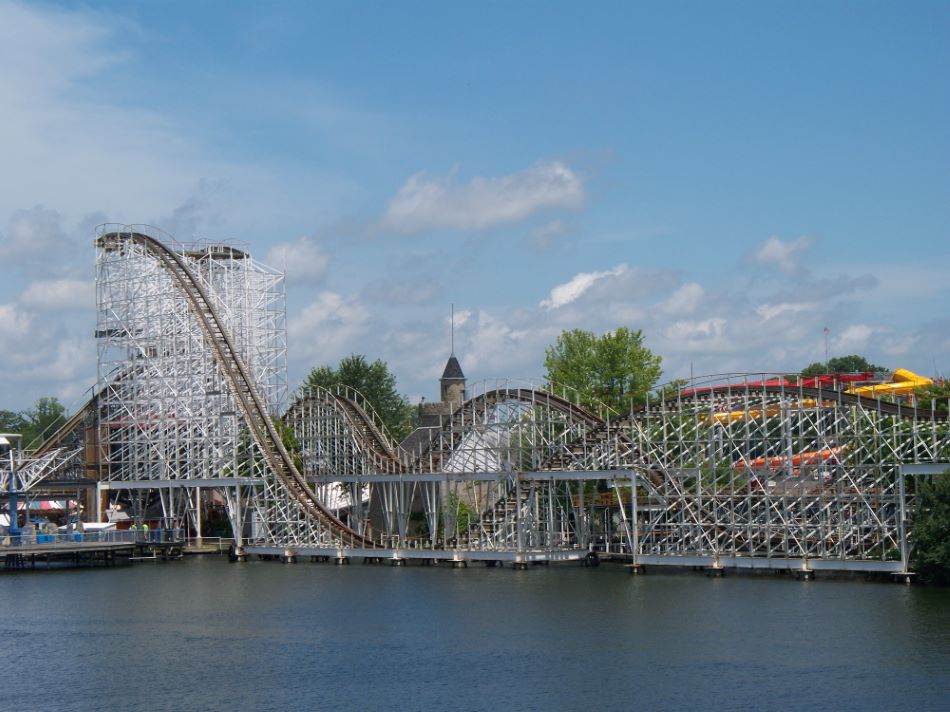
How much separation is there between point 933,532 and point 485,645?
47.4ft

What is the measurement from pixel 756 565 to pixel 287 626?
1606cm

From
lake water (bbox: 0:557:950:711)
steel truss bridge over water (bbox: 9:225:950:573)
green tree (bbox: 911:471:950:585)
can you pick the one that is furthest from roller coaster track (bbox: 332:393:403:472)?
green tree (bbox: 911:471:950:585)

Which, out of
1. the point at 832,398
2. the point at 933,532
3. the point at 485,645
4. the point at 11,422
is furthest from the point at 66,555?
the point at 11,422

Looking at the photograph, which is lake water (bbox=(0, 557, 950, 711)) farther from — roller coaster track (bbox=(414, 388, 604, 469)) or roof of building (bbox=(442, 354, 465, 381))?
roof of building (bbox=(442, 354, 465, 381))

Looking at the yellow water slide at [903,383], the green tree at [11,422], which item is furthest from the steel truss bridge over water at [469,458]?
the green tree at [11,422]

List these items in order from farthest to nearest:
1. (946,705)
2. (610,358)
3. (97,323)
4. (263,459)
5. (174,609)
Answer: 1. (610,358)
2. (97,323)
3. (263,459)
4. (174,609)
5. (946,705)

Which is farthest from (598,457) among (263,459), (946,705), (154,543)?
(946,705)

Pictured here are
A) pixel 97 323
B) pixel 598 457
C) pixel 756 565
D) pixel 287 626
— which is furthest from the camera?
pixel 97 323

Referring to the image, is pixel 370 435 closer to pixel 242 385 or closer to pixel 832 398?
pixel 242 385

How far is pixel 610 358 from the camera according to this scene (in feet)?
250

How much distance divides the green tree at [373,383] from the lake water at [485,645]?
45113mm

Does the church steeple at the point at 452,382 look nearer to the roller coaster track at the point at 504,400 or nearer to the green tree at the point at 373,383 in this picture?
the green tree at the point at 373,383

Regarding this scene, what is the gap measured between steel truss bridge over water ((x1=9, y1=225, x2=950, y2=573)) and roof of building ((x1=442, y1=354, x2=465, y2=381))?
1788 cm

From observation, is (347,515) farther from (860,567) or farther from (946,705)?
(946,705)
